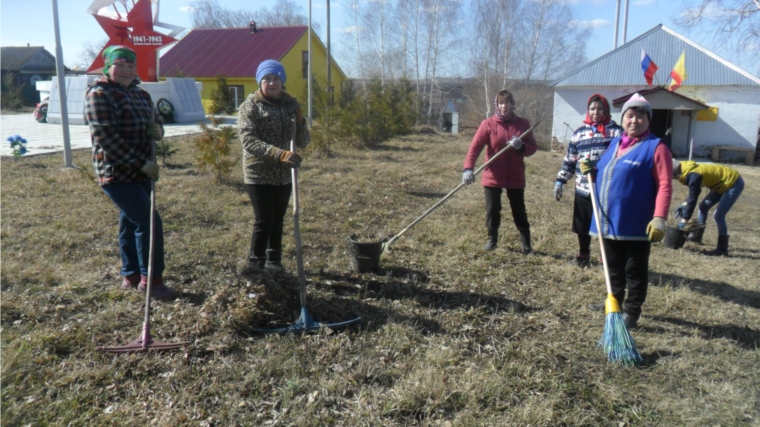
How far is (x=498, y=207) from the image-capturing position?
5508 millimetres

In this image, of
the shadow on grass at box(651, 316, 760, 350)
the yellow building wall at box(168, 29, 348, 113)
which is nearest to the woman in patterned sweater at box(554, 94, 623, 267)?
the shadow on grass at box(651, 316, 760, 350)

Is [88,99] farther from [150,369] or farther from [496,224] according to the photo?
[496,224]

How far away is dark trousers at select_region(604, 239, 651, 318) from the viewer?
3.62 m

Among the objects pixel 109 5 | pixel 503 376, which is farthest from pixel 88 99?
pixel 109 5

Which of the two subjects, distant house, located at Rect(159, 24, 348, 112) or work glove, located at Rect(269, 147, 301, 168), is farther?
distant house, located at Rect(159, 24, 348, 112)

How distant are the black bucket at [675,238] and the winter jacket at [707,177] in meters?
0.27

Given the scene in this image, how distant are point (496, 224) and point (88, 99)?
386cm

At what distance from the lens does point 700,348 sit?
11.8ft

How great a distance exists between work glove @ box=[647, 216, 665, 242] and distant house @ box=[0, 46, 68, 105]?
3732 centimetres

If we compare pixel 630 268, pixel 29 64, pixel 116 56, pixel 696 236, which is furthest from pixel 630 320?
pixel 29 64

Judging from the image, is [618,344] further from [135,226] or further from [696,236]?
[696,236]

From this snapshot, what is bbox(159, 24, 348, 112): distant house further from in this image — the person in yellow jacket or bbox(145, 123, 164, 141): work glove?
bbox(145, 123, 164, 141): work glove

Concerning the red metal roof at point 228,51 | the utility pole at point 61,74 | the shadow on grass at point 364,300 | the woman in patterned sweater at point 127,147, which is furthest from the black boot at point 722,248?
the red metal roof at point 228,51

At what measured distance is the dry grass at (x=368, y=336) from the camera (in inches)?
110
